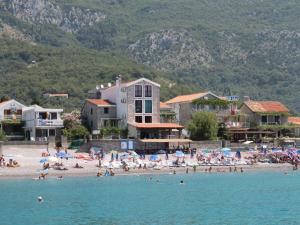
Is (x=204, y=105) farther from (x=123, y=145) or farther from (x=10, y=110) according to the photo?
(x=10, y=110)

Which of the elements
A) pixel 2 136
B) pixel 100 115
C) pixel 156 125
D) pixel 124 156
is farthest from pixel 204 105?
pixel 2 136

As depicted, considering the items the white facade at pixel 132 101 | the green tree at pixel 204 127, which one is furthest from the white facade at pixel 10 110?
the green tree at pixel 204 127

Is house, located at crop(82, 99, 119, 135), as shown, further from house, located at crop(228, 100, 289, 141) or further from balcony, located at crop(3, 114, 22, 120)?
house, located at crop(228, 100, 289, 141)

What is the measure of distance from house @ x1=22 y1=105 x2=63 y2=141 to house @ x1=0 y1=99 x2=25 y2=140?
3.11 ft

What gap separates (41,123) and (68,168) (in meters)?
16.4

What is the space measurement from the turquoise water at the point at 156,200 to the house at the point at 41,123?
19766 millimetres

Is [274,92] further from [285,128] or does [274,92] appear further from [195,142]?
[195,142]

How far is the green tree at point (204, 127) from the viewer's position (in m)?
95.7

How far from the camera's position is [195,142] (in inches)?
3661

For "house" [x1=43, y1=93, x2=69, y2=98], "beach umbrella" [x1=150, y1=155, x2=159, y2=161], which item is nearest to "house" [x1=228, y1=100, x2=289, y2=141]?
"beach umbrella" [x1=150, y1=155, x2=159, y2=161]

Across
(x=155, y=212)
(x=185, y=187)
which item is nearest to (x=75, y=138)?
(x=185, y=187)

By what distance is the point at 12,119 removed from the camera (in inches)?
3792

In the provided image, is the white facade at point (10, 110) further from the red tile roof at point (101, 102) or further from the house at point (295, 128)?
the house at point (295, 128)

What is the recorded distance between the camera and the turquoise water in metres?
50.1
